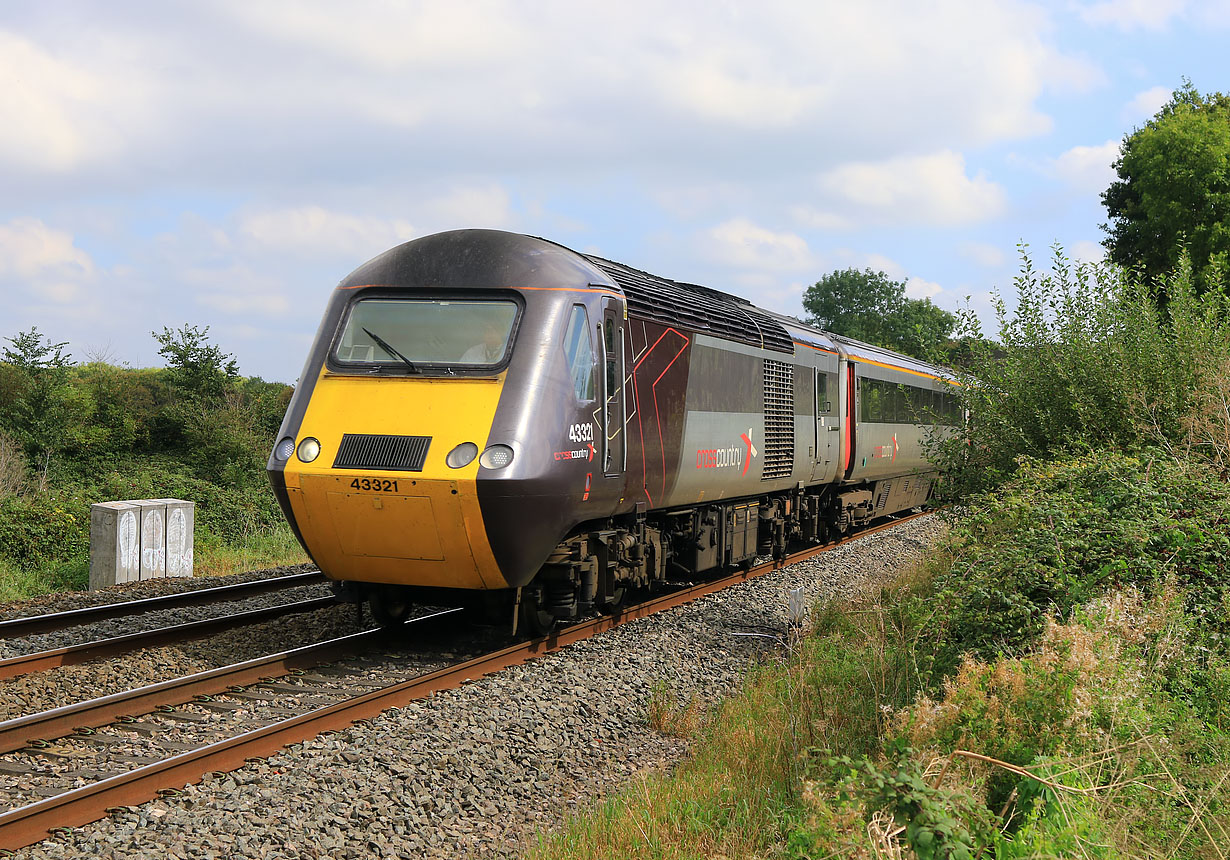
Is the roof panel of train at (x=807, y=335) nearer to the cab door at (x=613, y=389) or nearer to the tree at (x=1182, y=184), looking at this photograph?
the cab door at (x=613, y=389)

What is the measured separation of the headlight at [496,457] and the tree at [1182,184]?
863 inches

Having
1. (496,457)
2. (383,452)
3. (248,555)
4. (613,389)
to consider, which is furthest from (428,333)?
(248,555)

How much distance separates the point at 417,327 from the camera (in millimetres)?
8547

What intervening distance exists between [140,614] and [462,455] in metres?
4.62

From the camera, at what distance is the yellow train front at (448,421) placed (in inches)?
306

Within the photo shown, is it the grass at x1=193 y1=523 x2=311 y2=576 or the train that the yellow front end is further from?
the grass at x1=193 y1=523 x2=311 y2=576

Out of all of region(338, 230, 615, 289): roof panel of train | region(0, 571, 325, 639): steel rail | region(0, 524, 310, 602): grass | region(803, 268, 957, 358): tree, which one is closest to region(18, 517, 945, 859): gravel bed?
region(338, 230, 615, 289): roof panel of train

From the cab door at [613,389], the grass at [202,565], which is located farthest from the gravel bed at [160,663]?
the grass at [202,565]

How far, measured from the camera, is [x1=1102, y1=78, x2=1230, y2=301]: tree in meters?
26.1

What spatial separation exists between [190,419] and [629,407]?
20.9 m

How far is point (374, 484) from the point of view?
7785 millimetres

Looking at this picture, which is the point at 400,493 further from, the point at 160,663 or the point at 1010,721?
the point at 1010,721

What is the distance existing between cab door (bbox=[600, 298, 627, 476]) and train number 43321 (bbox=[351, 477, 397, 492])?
1.93 metres

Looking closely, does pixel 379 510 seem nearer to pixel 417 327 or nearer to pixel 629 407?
pixel 417 327
